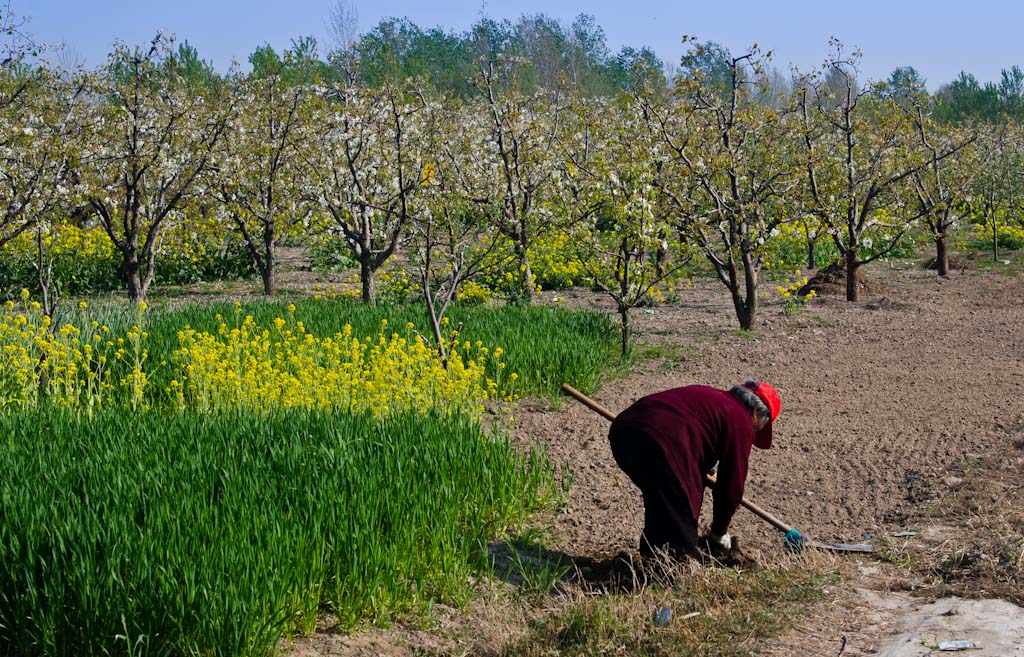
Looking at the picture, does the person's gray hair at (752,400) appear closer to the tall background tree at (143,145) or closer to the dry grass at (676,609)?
the dry grass at (676,609)

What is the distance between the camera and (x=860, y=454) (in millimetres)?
6793

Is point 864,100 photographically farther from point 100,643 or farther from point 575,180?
point 100,643

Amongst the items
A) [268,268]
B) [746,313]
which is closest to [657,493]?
[746,313]

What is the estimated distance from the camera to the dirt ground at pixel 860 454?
14.5 ft

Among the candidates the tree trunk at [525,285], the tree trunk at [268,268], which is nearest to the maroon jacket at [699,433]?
the tree trunk at [525,285]

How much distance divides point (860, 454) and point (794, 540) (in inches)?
76.7

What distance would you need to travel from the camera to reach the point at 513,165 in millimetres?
12969

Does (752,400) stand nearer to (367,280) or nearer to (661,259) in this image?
(367,280)

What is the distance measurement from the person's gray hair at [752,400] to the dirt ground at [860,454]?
836 mm

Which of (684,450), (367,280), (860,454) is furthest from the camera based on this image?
(367,280)

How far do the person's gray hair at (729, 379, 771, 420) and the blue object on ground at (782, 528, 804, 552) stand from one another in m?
0.77

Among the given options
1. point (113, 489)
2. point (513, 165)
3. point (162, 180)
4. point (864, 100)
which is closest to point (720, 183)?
point (864, 100)

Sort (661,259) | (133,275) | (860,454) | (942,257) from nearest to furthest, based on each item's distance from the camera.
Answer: (860,454) < (133,275) < (661,259) < (942,257)

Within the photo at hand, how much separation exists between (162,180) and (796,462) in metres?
9.02
